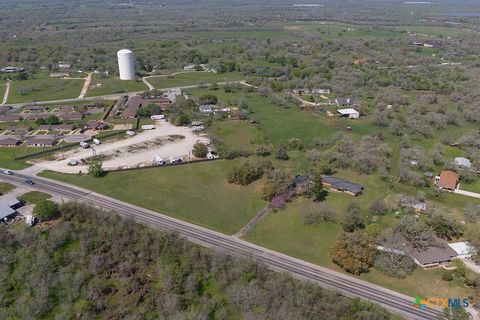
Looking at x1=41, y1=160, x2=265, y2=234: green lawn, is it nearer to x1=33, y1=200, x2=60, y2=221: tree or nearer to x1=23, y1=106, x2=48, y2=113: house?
x1=33, y1=200, x2=60, y2=221: tree

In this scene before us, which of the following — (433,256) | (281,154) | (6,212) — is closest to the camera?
(433,256)

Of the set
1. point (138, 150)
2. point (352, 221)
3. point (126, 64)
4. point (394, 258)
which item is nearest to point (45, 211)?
point (138, 150)

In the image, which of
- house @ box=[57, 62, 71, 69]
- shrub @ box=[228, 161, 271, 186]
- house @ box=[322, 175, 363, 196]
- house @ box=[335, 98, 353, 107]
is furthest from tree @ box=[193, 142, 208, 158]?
house @ box=[57, 62, 71, 69]

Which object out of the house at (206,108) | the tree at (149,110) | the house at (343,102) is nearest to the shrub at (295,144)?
the house at (206,108)

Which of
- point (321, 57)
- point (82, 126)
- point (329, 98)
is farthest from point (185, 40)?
point (82, 126)

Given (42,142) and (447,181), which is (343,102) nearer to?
(447,181)
